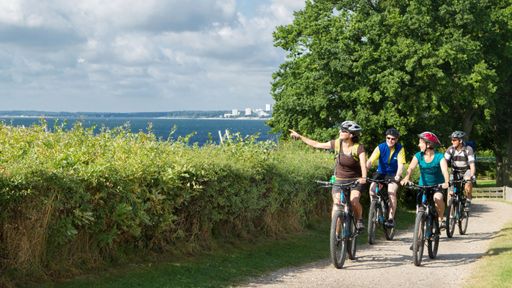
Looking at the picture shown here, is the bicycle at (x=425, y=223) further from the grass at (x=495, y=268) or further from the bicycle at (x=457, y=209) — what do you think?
the bicycle at (x=457, y=209)

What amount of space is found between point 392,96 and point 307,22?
782cm

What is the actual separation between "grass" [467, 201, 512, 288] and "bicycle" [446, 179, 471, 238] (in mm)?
1005

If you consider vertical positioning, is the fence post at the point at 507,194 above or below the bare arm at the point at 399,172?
below

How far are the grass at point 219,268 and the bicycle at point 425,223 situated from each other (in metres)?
1.75

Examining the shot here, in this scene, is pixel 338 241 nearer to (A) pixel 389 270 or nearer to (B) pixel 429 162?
(A) pixel 389 270

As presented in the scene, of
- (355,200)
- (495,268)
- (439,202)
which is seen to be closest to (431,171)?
(439,202)

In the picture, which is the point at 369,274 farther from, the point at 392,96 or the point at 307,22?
the point at 307,22

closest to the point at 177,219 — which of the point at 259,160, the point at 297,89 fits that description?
the point at 259,160

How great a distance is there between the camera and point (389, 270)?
33.0 feet

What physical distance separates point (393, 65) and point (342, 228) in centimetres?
2244

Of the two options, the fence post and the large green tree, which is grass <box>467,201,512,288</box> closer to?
the large green tree

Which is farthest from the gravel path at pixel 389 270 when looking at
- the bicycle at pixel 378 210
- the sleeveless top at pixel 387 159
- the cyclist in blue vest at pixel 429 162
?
the sleeveless top at pixel 387 159

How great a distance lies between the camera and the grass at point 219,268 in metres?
8.25

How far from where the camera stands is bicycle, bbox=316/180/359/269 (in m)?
9.69
